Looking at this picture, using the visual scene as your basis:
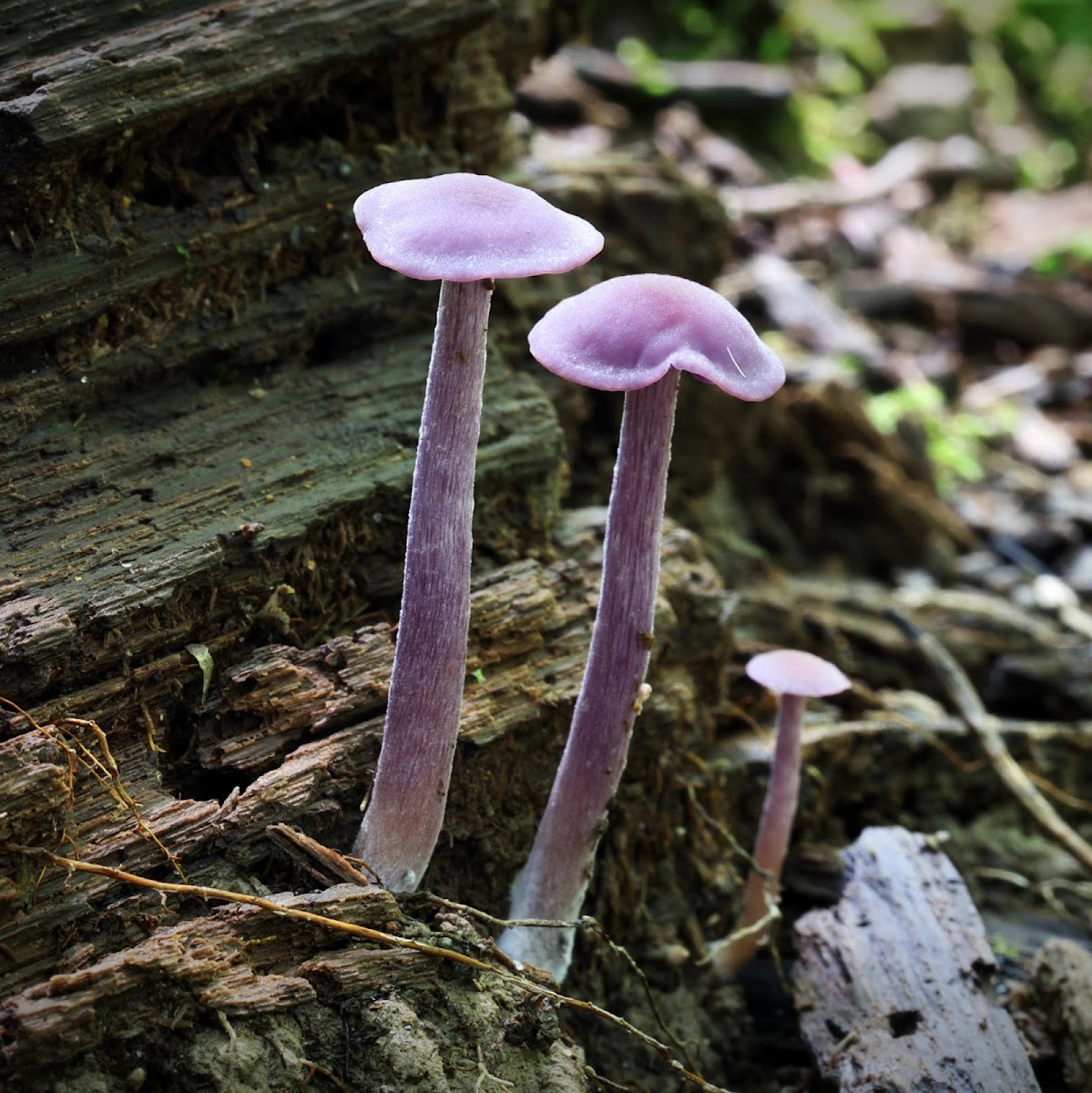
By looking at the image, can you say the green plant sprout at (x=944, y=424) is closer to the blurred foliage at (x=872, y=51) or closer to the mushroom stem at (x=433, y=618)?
the blurred foliage at (x=872, y=51)

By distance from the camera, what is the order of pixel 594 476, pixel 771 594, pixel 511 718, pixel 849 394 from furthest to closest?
pixel 849 394 < pixel 771 594 < pixel 594 476 < pixel 511 718

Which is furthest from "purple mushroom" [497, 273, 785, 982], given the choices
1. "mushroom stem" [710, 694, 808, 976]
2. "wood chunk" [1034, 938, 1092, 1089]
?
"wood chunk" [1034, 938, 1092, 1089]

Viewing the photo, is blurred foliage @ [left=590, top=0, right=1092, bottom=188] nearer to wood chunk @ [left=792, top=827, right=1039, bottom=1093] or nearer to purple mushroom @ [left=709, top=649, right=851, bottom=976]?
purple mushroom @ [left=709, top=649, right=851, bottom=976]

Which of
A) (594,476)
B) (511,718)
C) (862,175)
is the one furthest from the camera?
(862,175)

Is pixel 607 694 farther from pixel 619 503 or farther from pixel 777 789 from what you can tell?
pixel 777 789

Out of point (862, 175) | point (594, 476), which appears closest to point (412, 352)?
point (594, 476)

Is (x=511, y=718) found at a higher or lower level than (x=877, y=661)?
higher

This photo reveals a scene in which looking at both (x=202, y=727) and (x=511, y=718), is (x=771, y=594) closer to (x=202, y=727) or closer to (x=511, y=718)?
(x=511, y=718)
